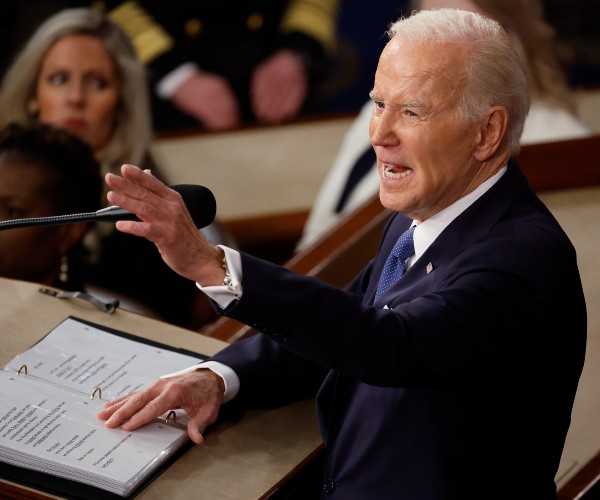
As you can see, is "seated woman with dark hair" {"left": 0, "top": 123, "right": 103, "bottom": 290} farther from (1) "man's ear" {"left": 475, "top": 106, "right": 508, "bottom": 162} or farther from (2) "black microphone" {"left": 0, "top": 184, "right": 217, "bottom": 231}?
(1) "man's ear" {"left": 475, "top": 106, "right": 508, "bottom": 162}

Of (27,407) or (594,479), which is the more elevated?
(27,407)

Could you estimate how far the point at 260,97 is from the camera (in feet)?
16.8

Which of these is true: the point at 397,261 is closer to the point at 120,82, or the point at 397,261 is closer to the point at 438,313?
the point at 438,313

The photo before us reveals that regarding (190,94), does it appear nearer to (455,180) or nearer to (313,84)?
(313,84)

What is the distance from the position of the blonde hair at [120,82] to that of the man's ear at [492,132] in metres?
2.00

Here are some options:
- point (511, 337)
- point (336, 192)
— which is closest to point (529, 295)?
point (511, 337)

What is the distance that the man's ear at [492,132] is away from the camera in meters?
1.88

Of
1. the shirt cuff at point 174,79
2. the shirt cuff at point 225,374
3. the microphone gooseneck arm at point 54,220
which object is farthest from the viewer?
the shirt cuff at point 174,79

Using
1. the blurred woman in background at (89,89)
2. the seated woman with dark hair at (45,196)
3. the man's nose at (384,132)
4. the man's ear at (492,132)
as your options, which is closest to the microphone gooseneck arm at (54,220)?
the man's nose at (384,132)

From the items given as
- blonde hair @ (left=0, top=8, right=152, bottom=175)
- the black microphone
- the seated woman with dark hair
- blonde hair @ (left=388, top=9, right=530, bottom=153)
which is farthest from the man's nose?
blonde hair @ (left=0, top=8, right=152, bottom=175)

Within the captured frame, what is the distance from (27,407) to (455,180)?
74 cm

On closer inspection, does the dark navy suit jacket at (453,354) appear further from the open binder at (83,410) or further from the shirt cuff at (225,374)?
the open binder at (83,410)

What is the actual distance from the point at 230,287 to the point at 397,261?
1.39 feet

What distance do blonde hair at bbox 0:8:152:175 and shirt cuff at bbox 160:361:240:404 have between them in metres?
1.81
